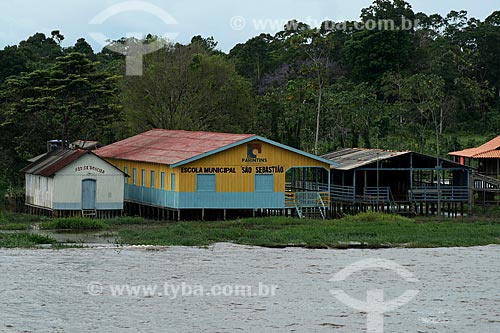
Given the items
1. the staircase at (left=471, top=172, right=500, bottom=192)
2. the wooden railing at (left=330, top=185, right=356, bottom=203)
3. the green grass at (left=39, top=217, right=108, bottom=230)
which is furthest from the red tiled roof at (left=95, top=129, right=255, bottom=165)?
the staircase at (left=471, top=172, right=500, bottom=192)

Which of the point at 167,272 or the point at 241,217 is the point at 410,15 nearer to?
the point at 241,217

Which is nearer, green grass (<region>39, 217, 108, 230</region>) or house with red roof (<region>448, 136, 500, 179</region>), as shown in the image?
green grass (<region>39, 217, 108, 230</region>)

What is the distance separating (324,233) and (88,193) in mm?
12268

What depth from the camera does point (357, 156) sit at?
55.5 meters

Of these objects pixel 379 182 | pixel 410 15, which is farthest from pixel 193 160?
pixel 410 15

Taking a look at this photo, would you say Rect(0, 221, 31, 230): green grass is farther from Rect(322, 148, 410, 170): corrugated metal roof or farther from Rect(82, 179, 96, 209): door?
Rect(322, 148, 410, 170): corrugated metal roof

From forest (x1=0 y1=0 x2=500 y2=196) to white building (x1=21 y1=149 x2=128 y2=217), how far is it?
1004 centimetres

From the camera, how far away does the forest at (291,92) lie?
6084 centimetres

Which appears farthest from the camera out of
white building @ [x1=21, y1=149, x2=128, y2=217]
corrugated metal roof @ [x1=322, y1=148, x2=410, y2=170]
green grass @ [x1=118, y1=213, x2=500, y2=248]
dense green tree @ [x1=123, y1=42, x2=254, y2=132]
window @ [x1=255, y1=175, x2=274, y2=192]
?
dense green tree @ [x1=123, y1=42, x2=254, y2=132]

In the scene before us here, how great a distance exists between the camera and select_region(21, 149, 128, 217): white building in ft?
158

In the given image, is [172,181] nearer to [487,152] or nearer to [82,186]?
[82,186]

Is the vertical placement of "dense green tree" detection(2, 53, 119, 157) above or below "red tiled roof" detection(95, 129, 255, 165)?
above

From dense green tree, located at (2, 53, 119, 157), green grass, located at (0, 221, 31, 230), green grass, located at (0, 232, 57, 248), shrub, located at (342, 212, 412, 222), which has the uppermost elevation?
dense green tree, located at (2, 53, 119, 157)

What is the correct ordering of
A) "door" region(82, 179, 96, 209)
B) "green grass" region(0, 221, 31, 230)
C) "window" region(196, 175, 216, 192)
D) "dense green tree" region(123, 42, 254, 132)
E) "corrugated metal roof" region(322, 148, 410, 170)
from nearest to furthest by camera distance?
1. "green grass" region(0, 221, 31, 230)
2. "window" region(196, 175, 216, 192)
3. "door" region(82, 179, 96, 209)
4. "corrugated metal roof" region(322, 148, 410, 170)
5. "dense green tree" region(123, 42, 254, 132)
